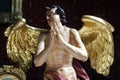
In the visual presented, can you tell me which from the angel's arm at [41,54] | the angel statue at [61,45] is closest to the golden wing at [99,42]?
the angel statue at [61,45]

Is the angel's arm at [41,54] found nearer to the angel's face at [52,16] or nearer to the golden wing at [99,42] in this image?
the angel's face at [52,16]

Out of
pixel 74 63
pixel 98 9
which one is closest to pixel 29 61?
pixel 74 63

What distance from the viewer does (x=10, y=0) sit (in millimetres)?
2359

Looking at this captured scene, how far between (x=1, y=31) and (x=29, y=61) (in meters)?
0.27

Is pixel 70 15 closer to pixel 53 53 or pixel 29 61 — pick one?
pixel 29 61

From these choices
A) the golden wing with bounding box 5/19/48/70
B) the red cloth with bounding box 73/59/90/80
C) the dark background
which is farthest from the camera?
the dark background

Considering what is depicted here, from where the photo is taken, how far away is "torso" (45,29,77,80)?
1900mm

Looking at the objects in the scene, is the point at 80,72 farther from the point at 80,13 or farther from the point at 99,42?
the point at 80,13

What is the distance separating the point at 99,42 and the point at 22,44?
345 millimetres

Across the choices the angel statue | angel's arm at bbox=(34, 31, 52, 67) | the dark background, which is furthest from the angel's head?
the dark background

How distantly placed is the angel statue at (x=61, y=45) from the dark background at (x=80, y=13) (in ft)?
0.72

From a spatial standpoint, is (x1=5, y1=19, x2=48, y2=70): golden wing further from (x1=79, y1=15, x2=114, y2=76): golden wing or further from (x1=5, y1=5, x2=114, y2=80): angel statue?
(x1=79, y1=15, x2=114, y2=76): golden wing

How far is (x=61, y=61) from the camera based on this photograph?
1.92m

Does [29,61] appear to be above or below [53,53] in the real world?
below
